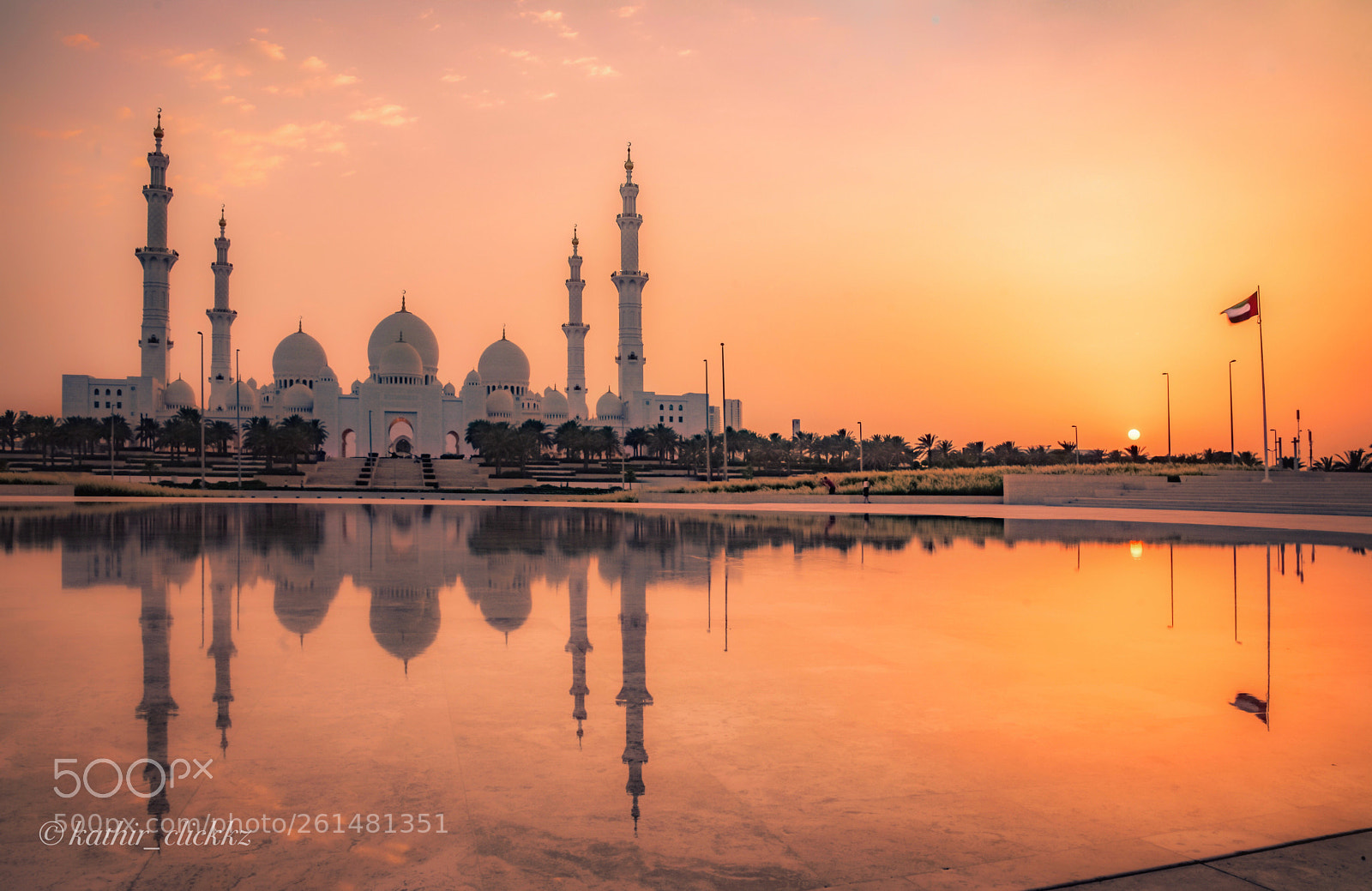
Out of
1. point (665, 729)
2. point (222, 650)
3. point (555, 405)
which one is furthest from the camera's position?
point (555, 405)

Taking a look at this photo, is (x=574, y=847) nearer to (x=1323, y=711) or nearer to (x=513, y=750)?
(x=513, y=750)

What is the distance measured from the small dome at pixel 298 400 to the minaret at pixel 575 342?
28.5 metres

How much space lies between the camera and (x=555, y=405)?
367 ft

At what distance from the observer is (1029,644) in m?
8.63

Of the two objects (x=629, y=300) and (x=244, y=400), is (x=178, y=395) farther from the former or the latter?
(x=629, y=300)

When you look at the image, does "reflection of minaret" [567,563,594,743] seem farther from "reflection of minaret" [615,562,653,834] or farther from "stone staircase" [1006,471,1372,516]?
"stone staircase" [1006,471,1372,516]

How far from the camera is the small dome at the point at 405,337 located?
99750 millimetres

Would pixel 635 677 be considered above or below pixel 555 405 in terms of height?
below

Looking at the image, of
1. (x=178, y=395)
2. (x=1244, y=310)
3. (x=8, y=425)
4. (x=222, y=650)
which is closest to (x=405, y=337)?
(x=178, y=395)

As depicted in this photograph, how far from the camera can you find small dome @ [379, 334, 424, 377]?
318 ft

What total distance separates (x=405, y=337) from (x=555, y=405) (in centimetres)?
1991

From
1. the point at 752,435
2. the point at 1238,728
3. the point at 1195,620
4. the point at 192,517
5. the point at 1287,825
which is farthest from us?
the point at 752,435

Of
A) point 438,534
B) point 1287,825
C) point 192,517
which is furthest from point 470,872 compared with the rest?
point 192,517

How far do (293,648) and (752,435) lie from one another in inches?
3436
